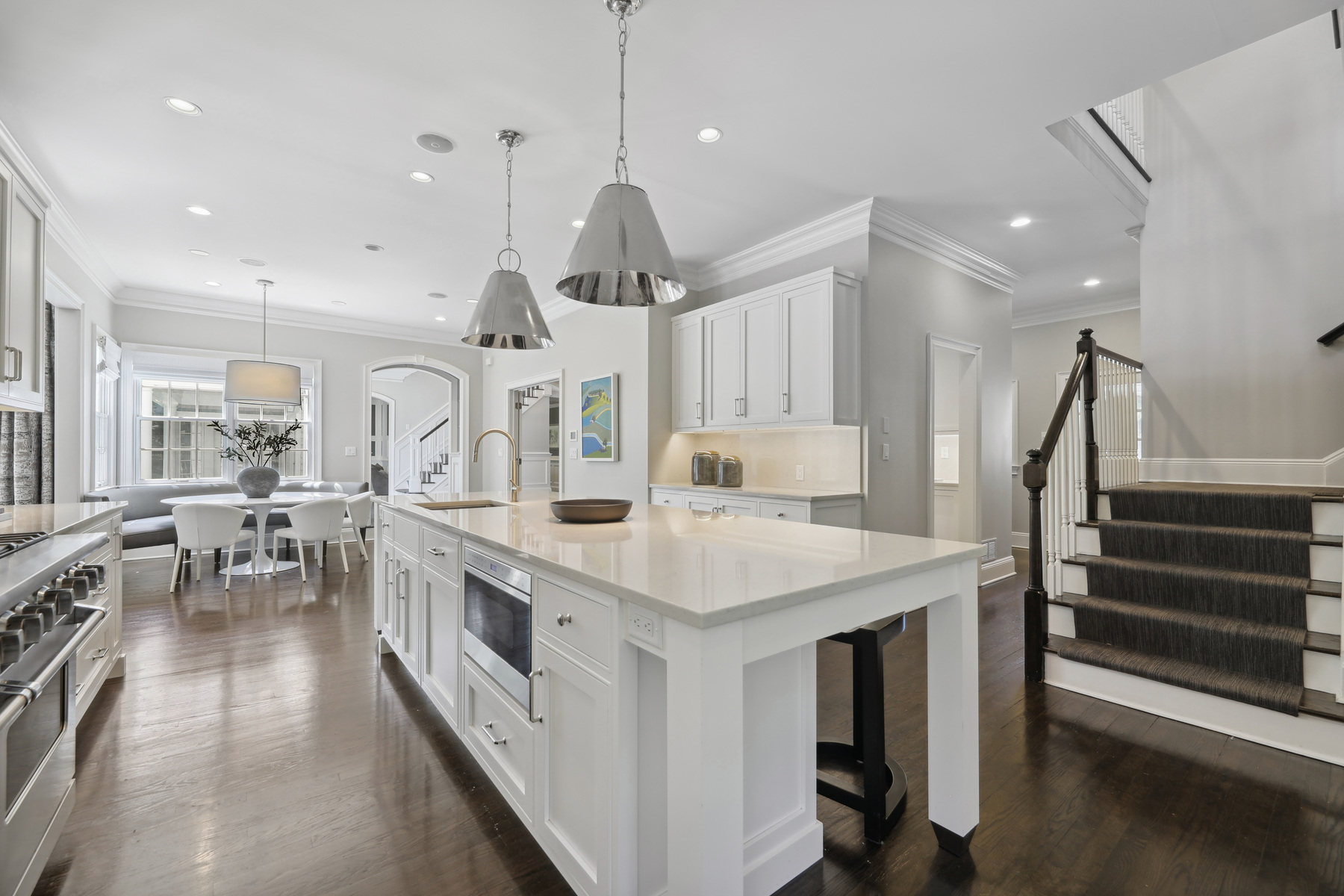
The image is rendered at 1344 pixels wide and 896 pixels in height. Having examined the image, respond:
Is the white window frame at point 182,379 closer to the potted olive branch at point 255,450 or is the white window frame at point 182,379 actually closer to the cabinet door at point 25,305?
the potted olive branch at point 255,450

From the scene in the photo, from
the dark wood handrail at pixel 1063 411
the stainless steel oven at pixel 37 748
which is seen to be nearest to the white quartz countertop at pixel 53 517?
the stainless steel oven at pixel 37 748

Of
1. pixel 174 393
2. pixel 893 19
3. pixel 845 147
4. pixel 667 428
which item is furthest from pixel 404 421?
pixel 893 19

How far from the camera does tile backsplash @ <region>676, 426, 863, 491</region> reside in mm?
4227

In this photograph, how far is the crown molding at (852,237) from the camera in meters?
4.05

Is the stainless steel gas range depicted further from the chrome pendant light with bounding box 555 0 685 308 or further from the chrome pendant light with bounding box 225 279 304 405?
the chrome pendant light with bounding box 225 279 304 405

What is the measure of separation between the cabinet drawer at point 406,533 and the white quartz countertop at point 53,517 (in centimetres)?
112

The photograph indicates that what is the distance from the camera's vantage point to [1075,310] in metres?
6.56

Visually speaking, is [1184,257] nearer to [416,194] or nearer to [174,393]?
[416,194]

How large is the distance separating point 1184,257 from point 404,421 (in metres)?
11.6

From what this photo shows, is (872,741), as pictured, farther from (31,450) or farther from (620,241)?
(31,450)

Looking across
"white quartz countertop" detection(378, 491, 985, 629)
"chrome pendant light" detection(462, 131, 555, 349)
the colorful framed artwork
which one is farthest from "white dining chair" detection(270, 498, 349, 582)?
"white quartz countertop" detection(378, 491, 985, 629)

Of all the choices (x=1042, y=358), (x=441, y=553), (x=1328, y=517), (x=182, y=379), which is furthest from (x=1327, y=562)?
(x=182, y=379)

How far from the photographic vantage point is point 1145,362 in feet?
14.6

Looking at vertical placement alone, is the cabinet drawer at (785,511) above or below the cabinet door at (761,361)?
below
